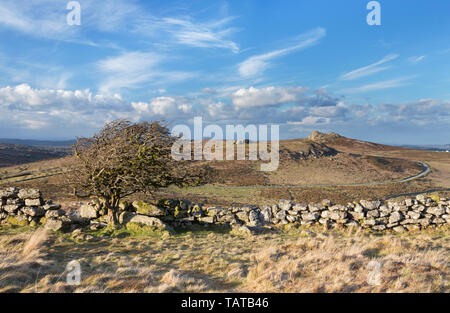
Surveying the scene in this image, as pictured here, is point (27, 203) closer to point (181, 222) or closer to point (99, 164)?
point (99, 164)

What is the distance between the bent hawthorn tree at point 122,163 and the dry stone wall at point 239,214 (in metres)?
1.19

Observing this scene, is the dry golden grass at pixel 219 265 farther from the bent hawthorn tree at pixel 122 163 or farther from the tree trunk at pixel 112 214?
the bent hawthorn tree at pixel 122 163

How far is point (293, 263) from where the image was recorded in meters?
7.10

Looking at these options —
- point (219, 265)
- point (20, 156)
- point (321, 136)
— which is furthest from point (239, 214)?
point (20, 156)

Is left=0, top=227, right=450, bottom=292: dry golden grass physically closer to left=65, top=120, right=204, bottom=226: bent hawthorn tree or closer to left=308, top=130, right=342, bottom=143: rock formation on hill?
left=65, top=120, right=204, bottom=226: bent hawthorn tree

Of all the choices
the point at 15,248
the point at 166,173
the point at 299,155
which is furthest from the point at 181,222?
the point at 299,155

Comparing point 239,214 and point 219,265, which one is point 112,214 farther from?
point 219,265

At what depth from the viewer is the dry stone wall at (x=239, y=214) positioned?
1227 cm

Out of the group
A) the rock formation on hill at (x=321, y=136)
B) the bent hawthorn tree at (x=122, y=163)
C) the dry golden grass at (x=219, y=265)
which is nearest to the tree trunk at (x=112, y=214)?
the bent hawthorn tree at (x=122, y=163)

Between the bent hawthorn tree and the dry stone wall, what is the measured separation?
3.92 ft

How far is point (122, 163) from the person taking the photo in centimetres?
1151

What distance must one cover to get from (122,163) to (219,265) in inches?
255

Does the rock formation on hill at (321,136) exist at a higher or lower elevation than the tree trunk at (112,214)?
higher
